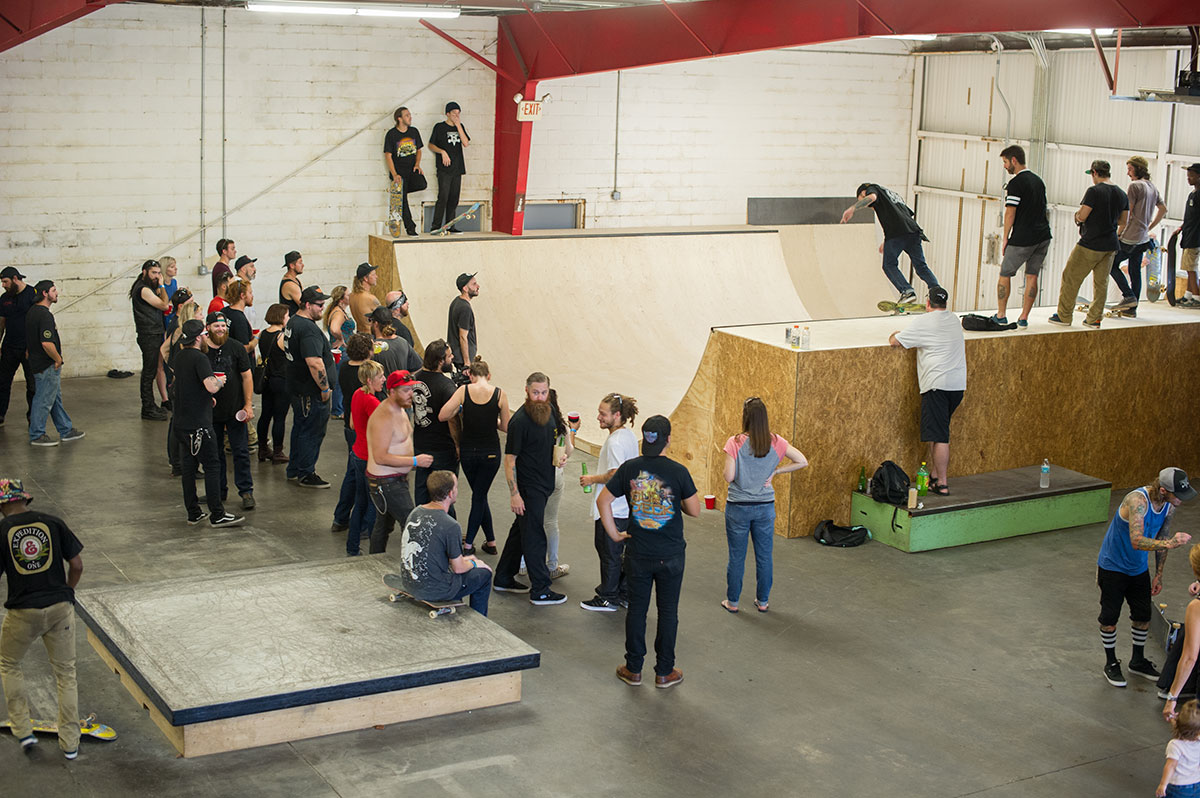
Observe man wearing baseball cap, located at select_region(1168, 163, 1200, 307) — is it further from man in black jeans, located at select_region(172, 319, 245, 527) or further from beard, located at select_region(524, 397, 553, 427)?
man in black jeans, located at select_region(172, 319, 245, 527)

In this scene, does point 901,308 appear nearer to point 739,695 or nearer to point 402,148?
point 739,695

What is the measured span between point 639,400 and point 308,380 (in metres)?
4.99

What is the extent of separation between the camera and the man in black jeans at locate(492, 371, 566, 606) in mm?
7500

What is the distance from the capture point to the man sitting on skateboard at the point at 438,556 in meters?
6.48

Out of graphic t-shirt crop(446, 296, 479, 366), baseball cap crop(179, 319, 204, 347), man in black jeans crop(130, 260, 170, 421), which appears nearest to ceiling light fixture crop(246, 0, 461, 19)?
man in black jeans crop(130, 260, 170, 421)

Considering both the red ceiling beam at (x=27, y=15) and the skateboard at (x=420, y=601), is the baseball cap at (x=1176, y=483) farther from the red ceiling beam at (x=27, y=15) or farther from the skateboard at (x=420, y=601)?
the red ceiling beam at (x=27, y=15)

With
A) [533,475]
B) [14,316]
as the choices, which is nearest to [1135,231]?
[533,475]

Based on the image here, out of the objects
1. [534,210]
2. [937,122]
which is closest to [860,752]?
[534,210]

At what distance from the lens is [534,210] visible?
17250mm

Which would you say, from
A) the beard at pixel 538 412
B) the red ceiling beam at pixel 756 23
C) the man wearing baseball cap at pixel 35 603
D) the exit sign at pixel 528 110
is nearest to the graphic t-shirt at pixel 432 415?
the beard at pixel 538 412

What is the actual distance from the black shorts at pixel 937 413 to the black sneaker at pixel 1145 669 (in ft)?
8.85

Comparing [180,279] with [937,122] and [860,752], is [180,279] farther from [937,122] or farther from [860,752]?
[937,122]

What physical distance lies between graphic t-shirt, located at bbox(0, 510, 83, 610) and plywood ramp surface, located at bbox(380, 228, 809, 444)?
809 cm

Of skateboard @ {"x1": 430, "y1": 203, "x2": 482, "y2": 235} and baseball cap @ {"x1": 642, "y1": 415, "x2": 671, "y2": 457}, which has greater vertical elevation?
skateboard @ {"x1": 430, "y1": 203, "x2": 482, "y2": 235}
